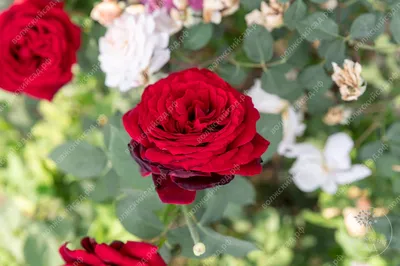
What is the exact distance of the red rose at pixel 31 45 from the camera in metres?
0.68

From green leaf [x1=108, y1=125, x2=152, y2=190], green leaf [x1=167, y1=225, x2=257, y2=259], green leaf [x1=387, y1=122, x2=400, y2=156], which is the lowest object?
green leaf [x1=387, y1=122, x2=400, y2=156]

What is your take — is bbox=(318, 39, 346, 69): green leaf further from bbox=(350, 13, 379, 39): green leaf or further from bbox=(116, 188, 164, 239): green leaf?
bbox=(116, 188, 164, 239): green leaf

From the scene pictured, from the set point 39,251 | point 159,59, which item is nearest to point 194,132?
point 159,59

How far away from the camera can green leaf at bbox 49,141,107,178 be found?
2.38 feet

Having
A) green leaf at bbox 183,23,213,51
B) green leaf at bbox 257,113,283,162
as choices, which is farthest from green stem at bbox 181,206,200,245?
green leaf at bbox 183,23,213,51

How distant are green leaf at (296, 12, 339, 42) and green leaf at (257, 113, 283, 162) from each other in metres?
0.13

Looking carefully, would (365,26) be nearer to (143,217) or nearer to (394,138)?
(394,138)

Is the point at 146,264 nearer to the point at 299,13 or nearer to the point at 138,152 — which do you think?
the point at 138,152

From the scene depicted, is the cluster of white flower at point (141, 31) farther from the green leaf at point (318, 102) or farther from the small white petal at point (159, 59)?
the green leaf at point (318, 102)

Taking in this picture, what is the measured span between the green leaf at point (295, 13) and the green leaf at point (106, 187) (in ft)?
1.25

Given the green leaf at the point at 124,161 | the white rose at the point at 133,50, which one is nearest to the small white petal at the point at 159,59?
the white rose at the point at 133,50

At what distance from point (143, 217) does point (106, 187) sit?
6.6 inches

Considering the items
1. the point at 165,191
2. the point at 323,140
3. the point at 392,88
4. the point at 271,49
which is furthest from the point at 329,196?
the point at 165,191

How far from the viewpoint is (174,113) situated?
47 cm
